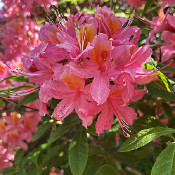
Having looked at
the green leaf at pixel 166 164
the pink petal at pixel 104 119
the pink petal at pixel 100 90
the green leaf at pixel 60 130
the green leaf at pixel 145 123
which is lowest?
the green leaf at pixel 145 123

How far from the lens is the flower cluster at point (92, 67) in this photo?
787mm

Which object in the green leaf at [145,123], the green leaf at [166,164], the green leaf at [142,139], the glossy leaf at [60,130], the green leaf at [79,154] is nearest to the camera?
the green leaf at [166,164]

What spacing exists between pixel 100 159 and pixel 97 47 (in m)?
1.29

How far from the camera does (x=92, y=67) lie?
826mm

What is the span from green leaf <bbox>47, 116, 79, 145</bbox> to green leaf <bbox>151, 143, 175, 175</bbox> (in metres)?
0.65

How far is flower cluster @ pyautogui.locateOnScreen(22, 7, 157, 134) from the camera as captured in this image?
79 cm

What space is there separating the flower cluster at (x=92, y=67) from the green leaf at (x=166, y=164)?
0.66ft

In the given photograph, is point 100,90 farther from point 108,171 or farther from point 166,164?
point 108,171

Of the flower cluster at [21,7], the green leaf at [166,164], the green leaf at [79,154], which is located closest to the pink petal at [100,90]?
the green leaf at [166,164]

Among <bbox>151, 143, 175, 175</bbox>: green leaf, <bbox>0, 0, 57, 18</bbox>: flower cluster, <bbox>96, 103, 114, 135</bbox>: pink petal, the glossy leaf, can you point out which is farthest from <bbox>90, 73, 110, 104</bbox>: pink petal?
<bbox>0, 0, 57, 18</bbox>: flower cluster

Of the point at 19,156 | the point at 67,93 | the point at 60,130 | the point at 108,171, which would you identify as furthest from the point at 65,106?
the point at 19,156

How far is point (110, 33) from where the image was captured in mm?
867

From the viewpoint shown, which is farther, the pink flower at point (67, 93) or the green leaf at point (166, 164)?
the pink flower at point (67, 93)

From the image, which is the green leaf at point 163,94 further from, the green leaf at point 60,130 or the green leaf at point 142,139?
the green leaf at point 60,130
